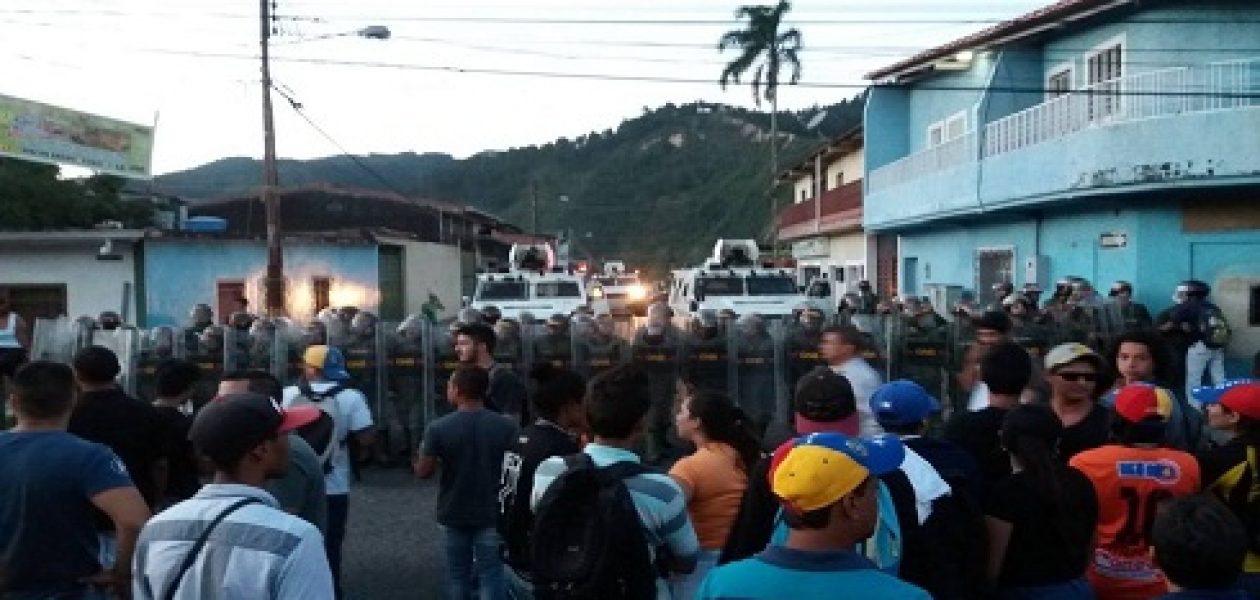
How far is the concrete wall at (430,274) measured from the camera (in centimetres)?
3278

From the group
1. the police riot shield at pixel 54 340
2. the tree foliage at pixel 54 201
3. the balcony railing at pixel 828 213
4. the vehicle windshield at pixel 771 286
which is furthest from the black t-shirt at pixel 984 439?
the tree foliage at pixel 54 201

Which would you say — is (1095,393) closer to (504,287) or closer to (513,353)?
(513,353)

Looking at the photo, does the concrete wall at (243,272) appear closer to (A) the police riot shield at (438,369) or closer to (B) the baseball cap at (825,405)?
(A) the police riot shield at (438,369)

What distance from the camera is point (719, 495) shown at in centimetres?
438

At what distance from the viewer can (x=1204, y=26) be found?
18.0 metres

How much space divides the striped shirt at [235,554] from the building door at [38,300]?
24.2m

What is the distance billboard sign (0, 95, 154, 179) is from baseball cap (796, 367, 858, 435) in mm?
21547

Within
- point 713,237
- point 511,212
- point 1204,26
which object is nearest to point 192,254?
point 1204,26

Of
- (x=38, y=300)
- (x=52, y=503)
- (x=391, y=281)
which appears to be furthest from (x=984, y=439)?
(x=391, y=281)

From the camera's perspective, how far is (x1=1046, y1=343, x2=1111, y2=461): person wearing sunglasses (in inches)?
181

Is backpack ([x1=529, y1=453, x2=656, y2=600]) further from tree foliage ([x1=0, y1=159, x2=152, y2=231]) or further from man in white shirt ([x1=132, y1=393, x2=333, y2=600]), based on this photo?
tree foliage ([x1=0, y1=159, x2=152, y2=231])

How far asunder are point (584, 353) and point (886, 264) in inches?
827

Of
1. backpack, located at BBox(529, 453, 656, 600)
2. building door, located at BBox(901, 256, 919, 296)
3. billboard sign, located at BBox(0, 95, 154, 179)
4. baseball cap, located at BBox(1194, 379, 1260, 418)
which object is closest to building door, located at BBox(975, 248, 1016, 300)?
building door, located at BBox(901, 256, 919, 296)

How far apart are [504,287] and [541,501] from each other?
17888mm
